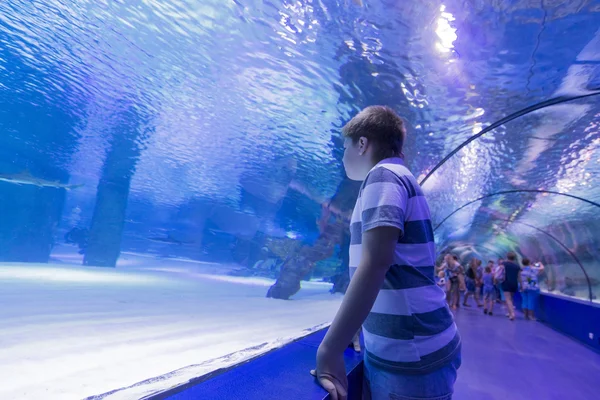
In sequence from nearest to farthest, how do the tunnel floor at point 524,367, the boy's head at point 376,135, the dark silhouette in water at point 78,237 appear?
the boy's head at point 376,135
the tunnel floor at point 524,367
the dark silhouette in water at point 78,237

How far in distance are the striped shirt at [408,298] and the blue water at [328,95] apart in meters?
3.85

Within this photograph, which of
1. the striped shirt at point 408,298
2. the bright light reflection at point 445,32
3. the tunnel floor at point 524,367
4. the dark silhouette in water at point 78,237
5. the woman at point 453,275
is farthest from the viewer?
the dark silhouette in water at point 78,237

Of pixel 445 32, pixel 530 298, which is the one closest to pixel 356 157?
pixel 445 32

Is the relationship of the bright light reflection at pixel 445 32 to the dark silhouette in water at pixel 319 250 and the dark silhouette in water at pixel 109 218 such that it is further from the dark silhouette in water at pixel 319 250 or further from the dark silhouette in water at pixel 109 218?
the dark silhouette in water at pixel 109 218

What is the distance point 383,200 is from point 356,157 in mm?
484

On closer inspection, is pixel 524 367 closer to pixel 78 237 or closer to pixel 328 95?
pixel 328 95

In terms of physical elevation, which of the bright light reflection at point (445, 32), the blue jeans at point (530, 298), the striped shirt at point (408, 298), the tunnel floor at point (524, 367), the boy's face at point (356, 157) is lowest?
the tunnel floor at point (524, 367)

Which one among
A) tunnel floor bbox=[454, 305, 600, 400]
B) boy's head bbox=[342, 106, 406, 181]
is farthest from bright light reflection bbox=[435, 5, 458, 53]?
tunnel floor bbox=[454, 305, 600, 400]

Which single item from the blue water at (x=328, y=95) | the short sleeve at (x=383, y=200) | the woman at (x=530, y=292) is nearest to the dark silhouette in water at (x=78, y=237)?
the blue water at (x=328, y=95)

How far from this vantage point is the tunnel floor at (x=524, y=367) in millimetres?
3762

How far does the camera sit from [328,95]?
698 centimetres

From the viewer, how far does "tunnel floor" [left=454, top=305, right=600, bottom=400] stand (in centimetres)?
376

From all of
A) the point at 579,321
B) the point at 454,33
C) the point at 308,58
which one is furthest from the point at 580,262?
the point at 308,58

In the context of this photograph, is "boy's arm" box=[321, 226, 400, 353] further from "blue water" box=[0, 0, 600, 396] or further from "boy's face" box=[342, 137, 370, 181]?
"blue water" box=[0, 0, 600, 396]
